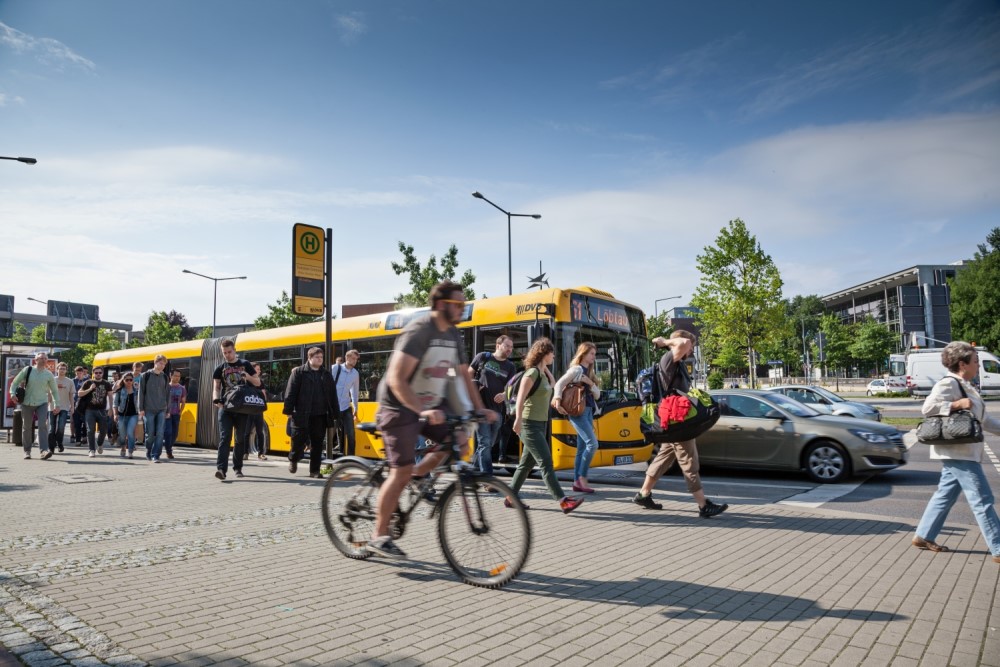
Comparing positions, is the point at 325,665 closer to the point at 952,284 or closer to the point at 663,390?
the point at 663,390

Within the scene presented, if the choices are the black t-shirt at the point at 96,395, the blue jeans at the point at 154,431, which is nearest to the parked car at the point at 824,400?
the blue jeans at the point at 154,431

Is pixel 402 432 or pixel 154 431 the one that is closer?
pixel 402 432

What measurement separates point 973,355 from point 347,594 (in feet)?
15.3

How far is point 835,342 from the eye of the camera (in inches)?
2569

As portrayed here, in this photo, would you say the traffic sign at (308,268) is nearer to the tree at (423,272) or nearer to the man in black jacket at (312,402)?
the man in black jacket at (312,402)

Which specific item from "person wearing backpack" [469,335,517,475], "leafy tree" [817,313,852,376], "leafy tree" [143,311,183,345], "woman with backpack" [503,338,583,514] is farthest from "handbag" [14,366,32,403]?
"leafy tree" [817,313,852,376]

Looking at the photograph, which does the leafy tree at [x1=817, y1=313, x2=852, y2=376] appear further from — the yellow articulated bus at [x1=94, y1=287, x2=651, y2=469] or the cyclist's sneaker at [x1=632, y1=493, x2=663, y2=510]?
the cyclist's sneaker at [x1=632, y1=493, x2=663, y2=510]

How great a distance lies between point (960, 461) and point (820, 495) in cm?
345

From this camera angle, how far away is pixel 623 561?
4.89 metres

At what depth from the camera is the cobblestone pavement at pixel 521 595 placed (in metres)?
3.18

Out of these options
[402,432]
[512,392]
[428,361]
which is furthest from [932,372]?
[402,432]

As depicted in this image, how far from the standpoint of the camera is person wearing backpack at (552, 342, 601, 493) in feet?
25.2

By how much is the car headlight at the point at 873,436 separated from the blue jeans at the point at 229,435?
845 cm

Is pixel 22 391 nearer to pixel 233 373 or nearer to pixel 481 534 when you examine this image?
pixel 233 373
